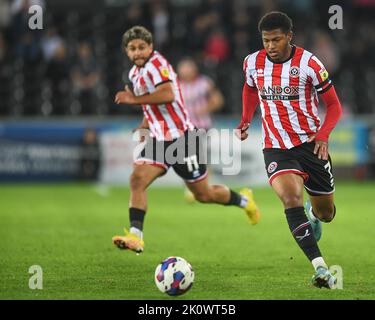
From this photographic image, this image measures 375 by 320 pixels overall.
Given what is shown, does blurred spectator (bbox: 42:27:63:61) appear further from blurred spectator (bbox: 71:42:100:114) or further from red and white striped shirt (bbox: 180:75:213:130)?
red and white striped shirt (bbox: 180:75:213:130)

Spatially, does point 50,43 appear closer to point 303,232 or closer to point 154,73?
point 154,73

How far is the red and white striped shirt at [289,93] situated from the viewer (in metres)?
7.65

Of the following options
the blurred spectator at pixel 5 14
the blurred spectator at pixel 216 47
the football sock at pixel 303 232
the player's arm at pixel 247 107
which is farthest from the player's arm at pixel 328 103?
the blurred spectator at pixel 5 14

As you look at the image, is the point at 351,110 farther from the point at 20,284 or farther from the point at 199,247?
the point at 20,284

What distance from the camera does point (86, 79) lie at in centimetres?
1952

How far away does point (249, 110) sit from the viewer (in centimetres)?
832

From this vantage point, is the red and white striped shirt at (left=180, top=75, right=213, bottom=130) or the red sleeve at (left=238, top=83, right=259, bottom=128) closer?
the red sleeve at (left=238, top=83, right=259, bottom=128)

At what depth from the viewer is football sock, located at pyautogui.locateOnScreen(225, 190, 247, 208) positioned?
10.4 m

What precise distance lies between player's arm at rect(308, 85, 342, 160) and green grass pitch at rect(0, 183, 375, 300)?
1096mm

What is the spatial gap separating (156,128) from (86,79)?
10276 mm

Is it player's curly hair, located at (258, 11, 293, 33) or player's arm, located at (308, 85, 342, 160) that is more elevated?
player's curly hair, located at (258, 11, 293, 33)

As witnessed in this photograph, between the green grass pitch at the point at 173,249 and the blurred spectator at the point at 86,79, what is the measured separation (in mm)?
3906

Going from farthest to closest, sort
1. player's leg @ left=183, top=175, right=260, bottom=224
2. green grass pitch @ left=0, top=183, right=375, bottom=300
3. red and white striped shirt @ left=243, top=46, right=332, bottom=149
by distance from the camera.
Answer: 1. player's leg @ left=183, top=175, right=260, bottom=224
2. red and white striped shirt @ left=243, top=46, right=332, bottom=149
3. green grass pitch @ left=0, top=183, right=375, bottom=300

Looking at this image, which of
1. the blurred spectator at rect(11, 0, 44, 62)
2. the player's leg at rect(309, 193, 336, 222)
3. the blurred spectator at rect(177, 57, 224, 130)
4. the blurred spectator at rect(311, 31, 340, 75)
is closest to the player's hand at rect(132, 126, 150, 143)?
the player's leg at rect(309, 193, 336, 222)
